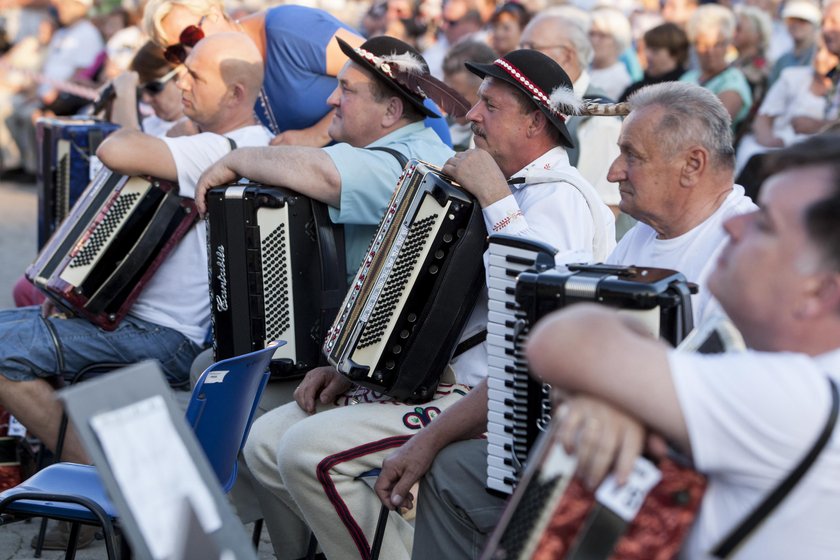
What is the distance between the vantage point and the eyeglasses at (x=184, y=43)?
4.92 meters

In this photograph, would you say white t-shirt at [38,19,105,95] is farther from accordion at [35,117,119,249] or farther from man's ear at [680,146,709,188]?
man's ear at [680,146,709,188]

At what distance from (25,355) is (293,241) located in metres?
1.09

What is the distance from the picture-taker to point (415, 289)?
305cm

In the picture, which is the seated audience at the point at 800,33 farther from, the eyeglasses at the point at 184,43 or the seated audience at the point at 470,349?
the seated audience at the point at 470,349

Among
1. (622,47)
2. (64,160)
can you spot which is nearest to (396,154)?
(64,160)

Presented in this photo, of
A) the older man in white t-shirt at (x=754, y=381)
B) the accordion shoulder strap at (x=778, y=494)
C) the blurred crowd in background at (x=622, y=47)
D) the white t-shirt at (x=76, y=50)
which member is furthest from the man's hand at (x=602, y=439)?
the white t-shirt at (x=76, y=50)

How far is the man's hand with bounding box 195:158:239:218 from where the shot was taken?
143 inches

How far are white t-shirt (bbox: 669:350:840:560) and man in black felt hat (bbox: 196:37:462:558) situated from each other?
1829 mm

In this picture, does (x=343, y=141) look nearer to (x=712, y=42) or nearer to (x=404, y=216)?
(x=404, y=216)

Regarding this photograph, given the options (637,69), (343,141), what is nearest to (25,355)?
(343,141)

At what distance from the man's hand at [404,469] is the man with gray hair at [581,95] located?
6.38ft

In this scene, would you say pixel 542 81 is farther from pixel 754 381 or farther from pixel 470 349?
pixel 754 381

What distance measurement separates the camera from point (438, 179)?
119 inches

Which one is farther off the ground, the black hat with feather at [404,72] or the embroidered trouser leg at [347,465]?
the black hat with feather at [404,72]
